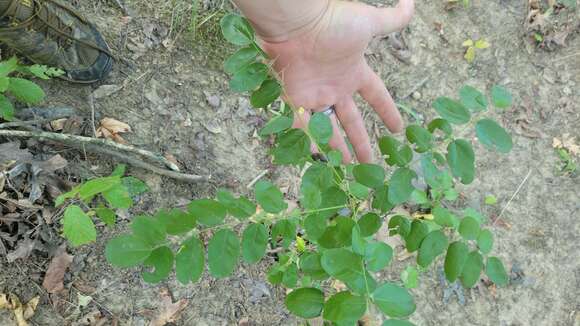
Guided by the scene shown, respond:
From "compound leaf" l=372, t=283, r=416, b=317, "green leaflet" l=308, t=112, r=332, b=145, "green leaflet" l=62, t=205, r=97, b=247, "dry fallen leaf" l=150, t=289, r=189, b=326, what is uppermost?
"green leaflet" l=308, t=112, r=332, b=145

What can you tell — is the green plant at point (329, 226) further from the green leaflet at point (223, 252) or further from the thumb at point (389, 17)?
the thumb at point (389, 17)

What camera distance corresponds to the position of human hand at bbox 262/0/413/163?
1783 millimetres

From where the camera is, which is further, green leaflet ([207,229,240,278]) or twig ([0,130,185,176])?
twig ([0,130,185,176])

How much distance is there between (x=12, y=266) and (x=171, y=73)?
1.16 meters

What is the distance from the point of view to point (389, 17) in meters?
1.90

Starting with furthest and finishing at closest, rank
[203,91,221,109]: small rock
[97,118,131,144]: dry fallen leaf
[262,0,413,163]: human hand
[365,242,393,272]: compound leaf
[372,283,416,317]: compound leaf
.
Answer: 1. [203,91,221,109]: small rock
2. [97,118,131,144]: dry fallen leaf
3. [262,0,413,163]: human hand
4. [365,242,393,272]: compound leaf
5. [372,283,416,317]: compound leaf

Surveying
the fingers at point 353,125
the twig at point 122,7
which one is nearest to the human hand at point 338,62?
the fingers at point 353,125

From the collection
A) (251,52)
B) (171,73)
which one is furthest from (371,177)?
(171,73)

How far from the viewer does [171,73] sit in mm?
2475

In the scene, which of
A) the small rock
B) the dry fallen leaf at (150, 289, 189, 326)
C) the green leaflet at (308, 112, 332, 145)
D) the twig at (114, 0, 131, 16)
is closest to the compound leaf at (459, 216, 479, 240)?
the green leaflet at (308, 112, 332, 145)

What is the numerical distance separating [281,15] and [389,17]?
1.52 ft

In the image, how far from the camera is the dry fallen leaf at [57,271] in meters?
1.79

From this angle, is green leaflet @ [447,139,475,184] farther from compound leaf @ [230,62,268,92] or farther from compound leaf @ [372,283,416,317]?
compound leaf @ [230,62,268,92]

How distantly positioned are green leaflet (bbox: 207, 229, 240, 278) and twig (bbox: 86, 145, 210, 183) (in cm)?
106
